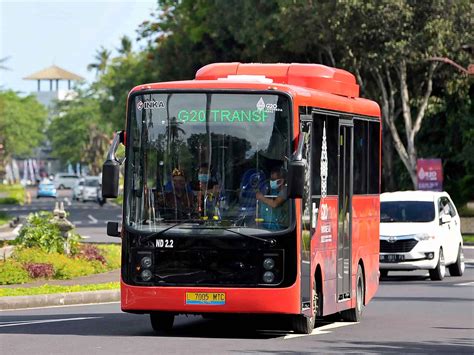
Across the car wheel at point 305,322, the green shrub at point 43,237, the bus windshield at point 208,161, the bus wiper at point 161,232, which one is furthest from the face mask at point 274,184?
the green shrub at point 43,237

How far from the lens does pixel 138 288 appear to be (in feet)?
54.0

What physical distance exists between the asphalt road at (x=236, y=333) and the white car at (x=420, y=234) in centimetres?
523

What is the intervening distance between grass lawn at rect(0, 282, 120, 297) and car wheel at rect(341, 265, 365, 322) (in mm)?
5118

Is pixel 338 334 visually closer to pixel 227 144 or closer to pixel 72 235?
pixel 227 144

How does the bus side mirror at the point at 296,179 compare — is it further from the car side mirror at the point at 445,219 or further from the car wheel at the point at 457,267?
the car wheel at the point at 457,267

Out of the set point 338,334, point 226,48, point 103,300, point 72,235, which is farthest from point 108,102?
point 338,334

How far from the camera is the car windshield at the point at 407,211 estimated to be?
29.1 metres

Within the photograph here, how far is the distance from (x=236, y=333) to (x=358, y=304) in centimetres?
264

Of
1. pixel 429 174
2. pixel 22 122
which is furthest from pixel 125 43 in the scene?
pixel 429 174

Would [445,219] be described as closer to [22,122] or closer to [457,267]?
[457,267]

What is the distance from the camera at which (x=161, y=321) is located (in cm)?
1745

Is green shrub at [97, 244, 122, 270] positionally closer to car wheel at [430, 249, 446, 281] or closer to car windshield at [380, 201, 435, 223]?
car windshield at [380, 201, 435, 223]

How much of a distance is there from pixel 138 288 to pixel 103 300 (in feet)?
21.0

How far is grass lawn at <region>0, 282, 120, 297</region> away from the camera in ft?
73.1
